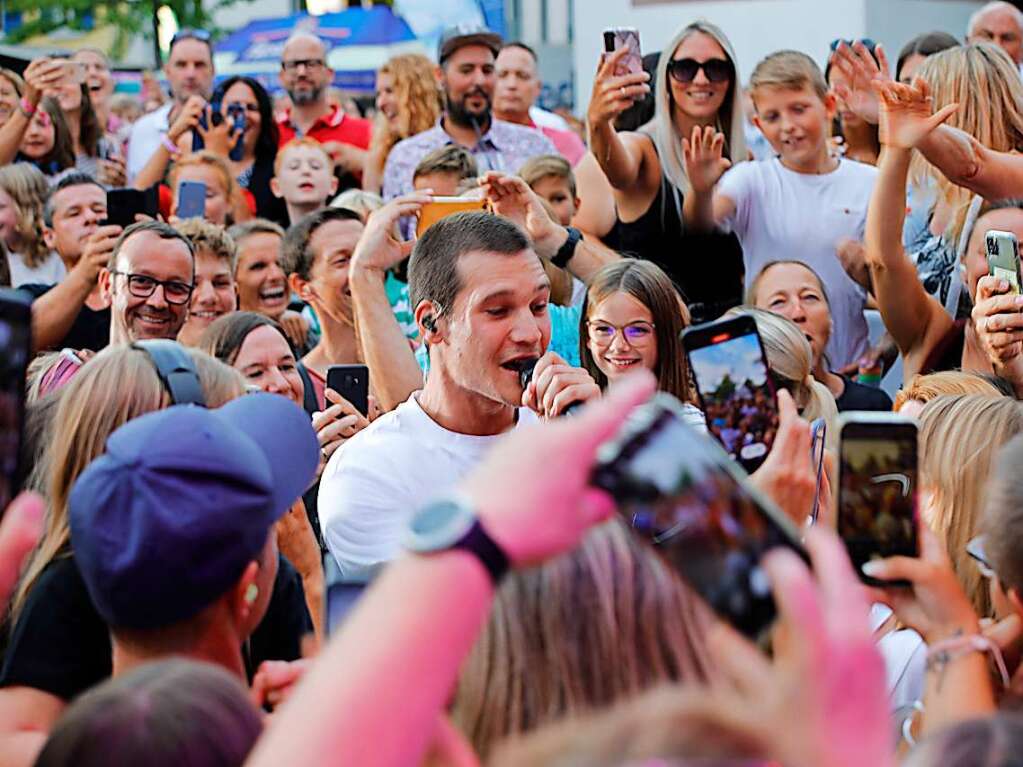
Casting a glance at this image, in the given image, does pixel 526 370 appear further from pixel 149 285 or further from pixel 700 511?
pixel 700 511

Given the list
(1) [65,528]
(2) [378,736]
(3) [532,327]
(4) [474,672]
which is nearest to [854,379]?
(3) [532,327]

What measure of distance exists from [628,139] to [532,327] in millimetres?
2278

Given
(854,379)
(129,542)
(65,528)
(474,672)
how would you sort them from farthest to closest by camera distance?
(854,379) < (65,528) < (129,542) < (474,672)

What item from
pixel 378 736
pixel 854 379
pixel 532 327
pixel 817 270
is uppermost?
pixel 378 736

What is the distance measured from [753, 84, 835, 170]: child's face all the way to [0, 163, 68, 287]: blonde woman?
332 centimetres

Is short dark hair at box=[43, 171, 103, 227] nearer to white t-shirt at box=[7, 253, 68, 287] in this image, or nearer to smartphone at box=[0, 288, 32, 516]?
white t-shirt at box=[7, 253, 68, 287]

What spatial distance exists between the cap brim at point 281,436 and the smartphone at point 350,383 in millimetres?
1851

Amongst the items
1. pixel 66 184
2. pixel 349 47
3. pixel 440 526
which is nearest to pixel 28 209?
pixel 66 184

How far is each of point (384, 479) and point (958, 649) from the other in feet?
5.95

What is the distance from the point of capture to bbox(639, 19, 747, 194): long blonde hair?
595cm

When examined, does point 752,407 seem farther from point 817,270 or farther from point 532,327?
point 817,270

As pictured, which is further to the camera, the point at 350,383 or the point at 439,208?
the point at 439,208

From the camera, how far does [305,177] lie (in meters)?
7.89

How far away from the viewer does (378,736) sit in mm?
1368
